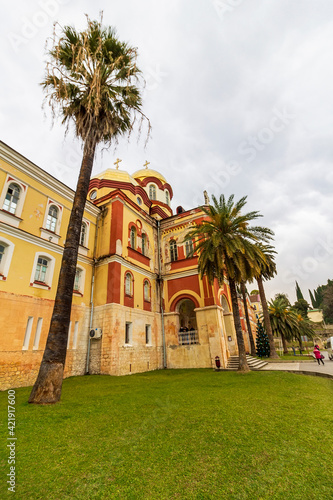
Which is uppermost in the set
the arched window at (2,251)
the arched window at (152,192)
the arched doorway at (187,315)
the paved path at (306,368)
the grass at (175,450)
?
the arched window at (152,192)

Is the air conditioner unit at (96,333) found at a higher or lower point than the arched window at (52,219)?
lower

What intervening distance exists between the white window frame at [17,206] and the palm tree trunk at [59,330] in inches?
196

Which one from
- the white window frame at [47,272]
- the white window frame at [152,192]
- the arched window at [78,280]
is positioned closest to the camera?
the white window frame at [47,272]

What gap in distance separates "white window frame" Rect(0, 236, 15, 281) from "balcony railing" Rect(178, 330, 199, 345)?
13.3 metres

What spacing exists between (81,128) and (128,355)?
1345cm

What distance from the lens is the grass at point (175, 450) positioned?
10.3ft

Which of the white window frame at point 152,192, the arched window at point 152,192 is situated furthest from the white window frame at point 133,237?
the arched window at point 152,192

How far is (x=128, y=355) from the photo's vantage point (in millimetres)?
15438

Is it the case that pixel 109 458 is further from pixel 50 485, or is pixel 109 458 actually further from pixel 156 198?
pixel 156 198

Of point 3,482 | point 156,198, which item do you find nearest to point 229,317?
point 156,198

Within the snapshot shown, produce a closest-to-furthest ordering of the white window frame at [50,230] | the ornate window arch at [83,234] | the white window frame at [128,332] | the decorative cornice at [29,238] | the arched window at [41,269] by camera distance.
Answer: the decorative cornice at [29,238]
the arched window at [41,269]
the white window frame at [50,230]
the white window frame at [128,332]
the ornate window arch at [83,234]

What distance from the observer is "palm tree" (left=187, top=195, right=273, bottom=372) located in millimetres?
14727

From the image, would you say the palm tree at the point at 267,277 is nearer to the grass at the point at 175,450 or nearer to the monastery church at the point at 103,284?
the monastery church at the point at 103,284

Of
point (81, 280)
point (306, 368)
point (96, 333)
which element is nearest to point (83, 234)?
point (81, 280)
